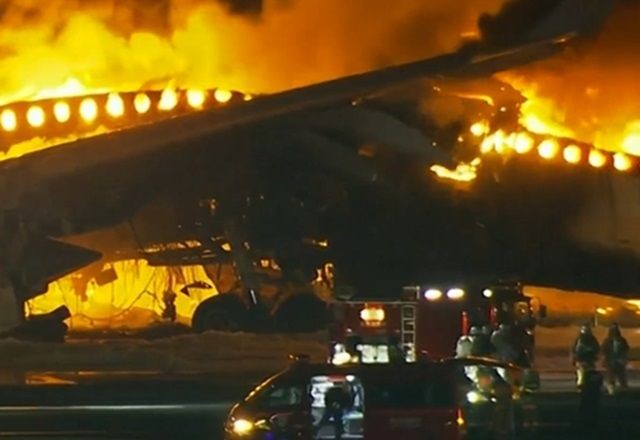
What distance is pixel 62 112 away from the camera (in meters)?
35.4

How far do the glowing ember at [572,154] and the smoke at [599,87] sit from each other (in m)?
1.84

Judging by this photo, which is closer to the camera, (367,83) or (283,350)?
(367,83)

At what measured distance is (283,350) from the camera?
33.2 metres

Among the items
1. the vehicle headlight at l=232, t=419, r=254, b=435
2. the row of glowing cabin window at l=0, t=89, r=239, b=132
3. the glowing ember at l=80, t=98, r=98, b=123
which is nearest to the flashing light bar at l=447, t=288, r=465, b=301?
the row of glowing cabin window at l=0, t=89, r=239, b=132

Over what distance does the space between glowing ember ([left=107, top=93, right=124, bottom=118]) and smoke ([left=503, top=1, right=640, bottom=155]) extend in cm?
875

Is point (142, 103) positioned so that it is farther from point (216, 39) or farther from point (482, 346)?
point (482, 346)

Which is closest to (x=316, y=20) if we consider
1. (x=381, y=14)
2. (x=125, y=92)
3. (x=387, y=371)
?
(x=381, y=14)

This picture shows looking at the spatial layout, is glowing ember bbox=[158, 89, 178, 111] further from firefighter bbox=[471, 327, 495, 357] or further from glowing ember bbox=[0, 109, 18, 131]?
firefighter bbox=[471, 327, 495, 357]

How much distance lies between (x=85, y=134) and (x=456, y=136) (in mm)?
7833

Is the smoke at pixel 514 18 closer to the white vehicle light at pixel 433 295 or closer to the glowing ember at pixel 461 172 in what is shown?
the glowing ember at pixel 461 172

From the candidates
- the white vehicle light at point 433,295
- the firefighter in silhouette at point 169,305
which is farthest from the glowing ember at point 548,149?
the firefighter in silhouette at point 169,305

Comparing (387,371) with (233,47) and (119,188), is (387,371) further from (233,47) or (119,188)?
(233,47)

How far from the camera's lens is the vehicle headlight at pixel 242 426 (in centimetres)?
2092

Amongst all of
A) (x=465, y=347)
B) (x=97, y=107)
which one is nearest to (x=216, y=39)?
(x=97, y=107)
